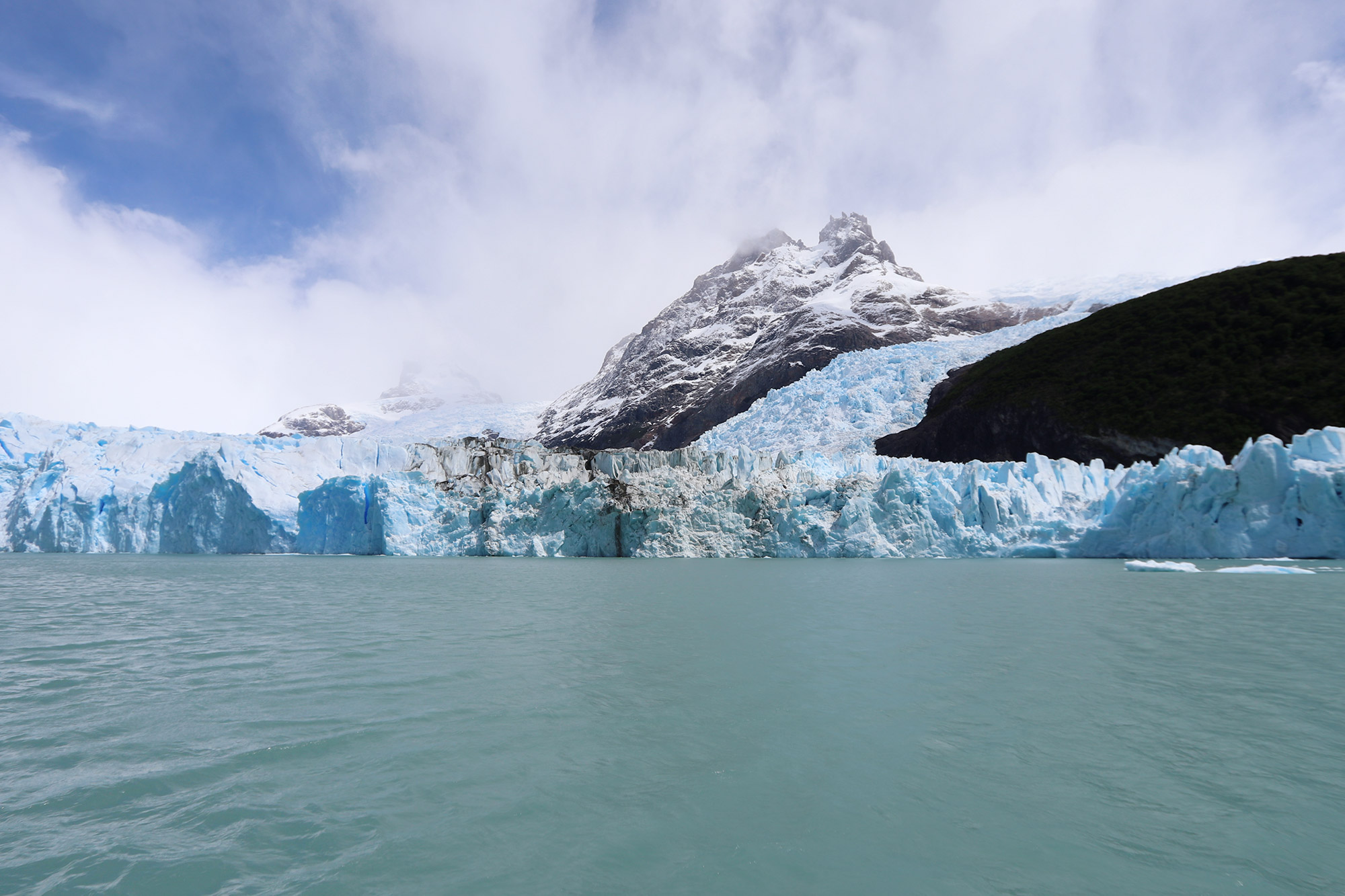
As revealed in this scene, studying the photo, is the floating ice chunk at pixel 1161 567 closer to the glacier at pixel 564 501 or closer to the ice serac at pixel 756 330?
the glacier at pixel 564 501

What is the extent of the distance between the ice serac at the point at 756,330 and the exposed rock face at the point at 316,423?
64.5 m

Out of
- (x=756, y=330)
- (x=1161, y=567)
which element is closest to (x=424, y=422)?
(x=756, y=330)

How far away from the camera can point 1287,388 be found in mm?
33281

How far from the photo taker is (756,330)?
122 metres

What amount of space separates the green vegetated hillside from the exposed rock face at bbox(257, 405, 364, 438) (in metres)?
151

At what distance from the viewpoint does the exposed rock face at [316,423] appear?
165625 millimetres

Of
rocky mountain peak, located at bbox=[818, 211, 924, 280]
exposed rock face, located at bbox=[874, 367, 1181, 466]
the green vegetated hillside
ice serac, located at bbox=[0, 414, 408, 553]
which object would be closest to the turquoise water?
ice serac, located at bbox=[0, 414, 408, 553]

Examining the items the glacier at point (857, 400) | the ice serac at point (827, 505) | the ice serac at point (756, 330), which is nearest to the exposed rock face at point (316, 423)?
the ice serac at point (756, 330)

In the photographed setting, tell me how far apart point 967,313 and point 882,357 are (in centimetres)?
4627

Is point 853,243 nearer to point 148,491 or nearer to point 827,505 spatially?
point 827,505

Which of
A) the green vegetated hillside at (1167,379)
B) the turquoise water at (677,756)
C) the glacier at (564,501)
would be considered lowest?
the turquoise water at (677,756)

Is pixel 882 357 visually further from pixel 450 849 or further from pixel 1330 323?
pixel 450 849

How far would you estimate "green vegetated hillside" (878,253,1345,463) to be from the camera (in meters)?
33.3

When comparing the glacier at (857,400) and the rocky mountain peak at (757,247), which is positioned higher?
the rocky mountain peak at (757,247)
